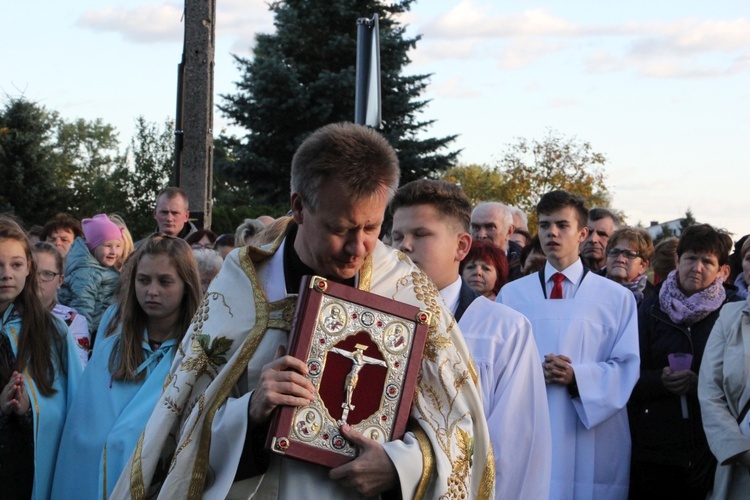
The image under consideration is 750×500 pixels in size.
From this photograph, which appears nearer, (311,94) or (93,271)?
(93,271)

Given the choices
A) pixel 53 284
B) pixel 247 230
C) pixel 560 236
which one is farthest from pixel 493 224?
A: pixel 53 284

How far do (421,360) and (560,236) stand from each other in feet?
10.5

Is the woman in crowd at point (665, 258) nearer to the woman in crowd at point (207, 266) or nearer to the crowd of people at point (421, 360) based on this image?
the crowd of people at point (421, 360)

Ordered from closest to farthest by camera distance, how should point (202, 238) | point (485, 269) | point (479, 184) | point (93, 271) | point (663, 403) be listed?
point (663, 403), point (485, 269), point (93, 271), point (202, 238), point (479, 184)

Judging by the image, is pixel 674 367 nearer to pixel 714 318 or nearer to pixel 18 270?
pixel 714 318

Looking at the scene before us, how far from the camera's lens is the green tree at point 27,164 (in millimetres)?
32844

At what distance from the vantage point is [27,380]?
518 cm

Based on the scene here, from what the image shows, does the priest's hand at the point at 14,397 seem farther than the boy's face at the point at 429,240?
Yes

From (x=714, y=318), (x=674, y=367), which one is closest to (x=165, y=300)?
(x=674, y=367)

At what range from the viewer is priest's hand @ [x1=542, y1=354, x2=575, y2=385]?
19.1ft

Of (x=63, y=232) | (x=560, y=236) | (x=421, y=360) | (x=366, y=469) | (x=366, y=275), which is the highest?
(x=63, y=232)

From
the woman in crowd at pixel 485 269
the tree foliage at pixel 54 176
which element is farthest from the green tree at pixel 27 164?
the woman in crowd at pixel 485 269

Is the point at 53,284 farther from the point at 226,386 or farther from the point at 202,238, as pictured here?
the point at 226,386

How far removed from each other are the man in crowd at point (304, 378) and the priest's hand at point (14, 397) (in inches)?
70.0
